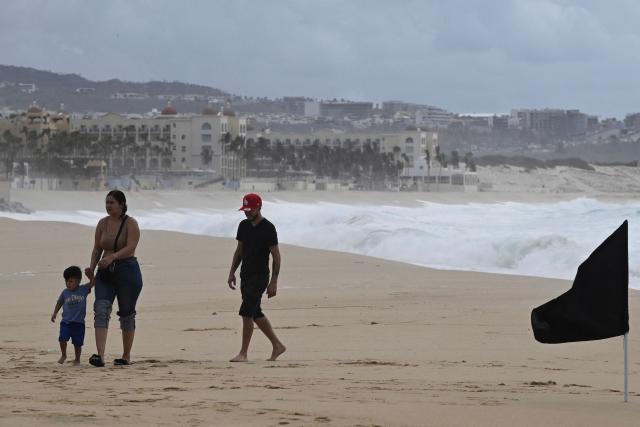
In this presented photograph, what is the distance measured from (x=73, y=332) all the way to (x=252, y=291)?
4.35 feet

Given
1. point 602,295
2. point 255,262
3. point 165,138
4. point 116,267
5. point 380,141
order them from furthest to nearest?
point 380,141 < point 165,138 < point 255,262 < point 116,267 < point 602,295

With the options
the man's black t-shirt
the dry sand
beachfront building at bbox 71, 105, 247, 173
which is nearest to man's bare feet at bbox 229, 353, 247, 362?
the dry sand

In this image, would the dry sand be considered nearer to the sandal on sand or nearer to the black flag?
the sandal on sand

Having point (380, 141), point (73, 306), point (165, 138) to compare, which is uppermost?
point (380, 141)

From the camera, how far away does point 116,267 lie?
8469 mm

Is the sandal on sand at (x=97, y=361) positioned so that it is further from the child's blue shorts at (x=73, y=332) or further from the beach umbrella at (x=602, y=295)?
the beach umbrella at (x=602, y=295)

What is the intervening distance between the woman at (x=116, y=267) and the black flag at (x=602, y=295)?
325 centimetres

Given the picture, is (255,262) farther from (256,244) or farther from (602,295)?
(602,295)

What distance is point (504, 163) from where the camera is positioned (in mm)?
176500

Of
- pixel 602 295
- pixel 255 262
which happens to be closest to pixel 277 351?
pixel 255 262

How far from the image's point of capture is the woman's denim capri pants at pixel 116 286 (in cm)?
848

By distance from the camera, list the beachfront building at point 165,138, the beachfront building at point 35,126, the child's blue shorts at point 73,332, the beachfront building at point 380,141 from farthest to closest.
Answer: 1. the beachfront building at point 380,141
2. the beachfront building at point 165,138
3. the beachfront building at point 35,126
4. the child's blue shorts at point 73,332

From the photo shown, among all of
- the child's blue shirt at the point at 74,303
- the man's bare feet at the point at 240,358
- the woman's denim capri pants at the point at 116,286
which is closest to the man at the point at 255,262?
the man's bare feet at the point at 240,358

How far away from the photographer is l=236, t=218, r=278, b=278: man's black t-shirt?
29.6 ft
